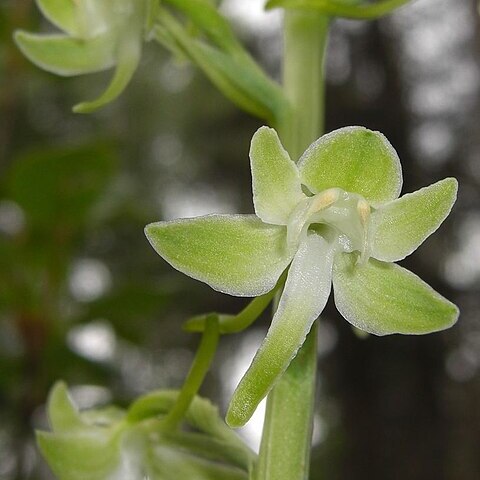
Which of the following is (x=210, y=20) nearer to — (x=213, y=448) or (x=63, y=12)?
(x=63, y=12)

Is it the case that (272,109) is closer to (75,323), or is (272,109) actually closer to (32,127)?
(75,323)

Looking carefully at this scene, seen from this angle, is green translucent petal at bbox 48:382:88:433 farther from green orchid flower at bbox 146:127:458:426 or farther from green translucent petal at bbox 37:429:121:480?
green orchid flower at bbox 146:127:458:426

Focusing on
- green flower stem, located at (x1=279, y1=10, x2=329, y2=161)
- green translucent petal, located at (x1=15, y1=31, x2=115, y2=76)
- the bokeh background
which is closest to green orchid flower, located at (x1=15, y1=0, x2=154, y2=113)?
green translucent petal, located at (x1=15, y1=31, x2=115, y2=76)

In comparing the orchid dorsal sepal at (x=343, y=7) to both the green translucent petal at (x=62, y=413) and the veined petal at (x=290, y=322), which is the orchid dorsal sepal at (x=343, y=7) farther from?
the green translucent petal at (x=62, y=413)

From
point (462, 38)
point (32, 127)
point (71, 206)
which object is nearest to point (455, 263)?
point (462, 38)

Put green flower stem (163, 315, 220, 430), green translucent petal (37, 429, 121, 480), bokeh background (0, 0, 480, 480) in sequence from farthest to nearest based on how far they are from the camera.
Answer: bokeh background (0, 0, 480, 480) → green translucent petal (37, 429, 121, 480) → green flower stem (163, 315, 220, 430)

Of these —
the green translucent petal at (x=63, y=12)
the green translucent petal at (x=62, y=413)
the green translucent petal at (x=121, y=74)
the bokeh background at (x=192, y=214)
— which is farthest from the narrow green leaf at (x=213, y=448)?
the bokeh background at (x=192, y=214)
